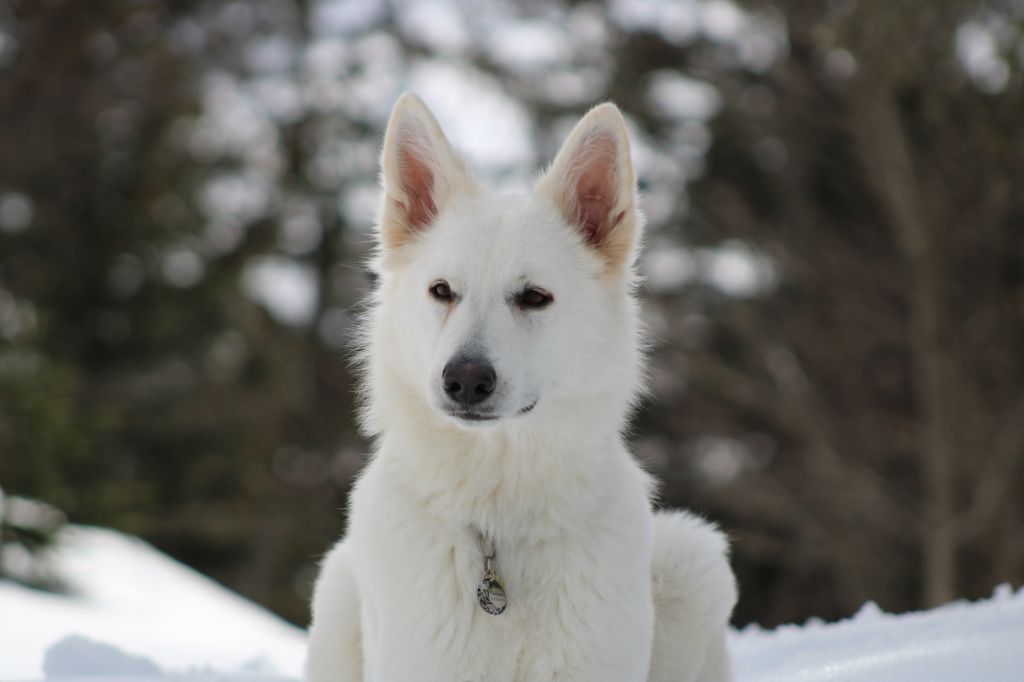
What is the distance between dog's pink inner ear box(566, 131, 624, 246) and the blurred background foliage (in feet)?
17.4

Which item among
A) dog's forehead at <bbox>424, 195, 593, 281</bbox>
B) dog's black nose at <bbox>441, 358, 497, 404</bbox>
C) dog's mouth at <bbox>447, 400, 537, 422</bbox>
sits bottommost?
dog's mouth at <bbox>447, 400, 537, 422</bbox>

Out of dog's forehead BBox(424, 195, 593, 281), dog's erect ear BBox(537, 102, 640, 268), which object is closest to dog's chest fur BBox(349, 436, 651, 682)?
dog's forehead BBox(424, 195, 593, 281)

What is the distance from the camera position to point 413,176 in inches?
161

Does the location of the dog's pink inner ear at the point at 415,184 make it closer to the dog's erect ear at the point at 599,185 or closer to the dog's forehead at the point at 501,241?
the dog's forehead at the point at 501,241

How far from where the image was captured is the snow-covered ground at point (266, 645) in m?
3.86

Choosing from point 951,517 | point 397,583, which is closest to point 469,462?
point 397,583

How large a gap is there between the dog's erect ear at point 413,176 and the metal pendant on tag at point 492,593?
128 cm

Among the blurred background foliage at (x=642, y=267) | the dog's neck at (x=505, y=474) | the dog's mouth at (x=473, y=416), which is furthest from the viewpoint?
the blurred background foliage at (x=642, y=267)

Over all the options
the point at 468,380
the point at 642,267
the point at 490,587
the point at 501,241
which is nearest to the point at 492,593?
the point at 490,587

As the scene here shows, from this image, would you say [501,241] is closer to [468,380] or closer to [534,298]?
[534,298]

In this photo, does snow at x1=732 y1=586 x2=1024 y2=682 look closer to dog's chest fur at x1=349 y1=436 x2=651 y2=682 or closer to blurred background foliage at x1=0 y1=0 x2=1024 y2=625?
dog's chest fur at x1=349 y1=436 x2=651 y2=682

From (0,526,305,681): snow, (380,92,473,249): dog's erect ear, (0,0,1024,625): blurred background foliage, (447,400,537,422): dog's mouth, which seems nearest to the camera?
(447,400,537,422): dog's mouth

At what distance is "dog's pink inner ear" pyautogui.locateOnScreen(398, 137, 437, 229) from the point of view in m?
4.04

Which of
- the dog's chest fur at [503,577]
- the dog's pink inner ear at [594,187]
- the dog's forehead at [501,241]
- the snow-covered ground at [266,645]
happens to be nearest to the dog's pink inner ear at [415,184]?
the dog's forehead at [501,241]
